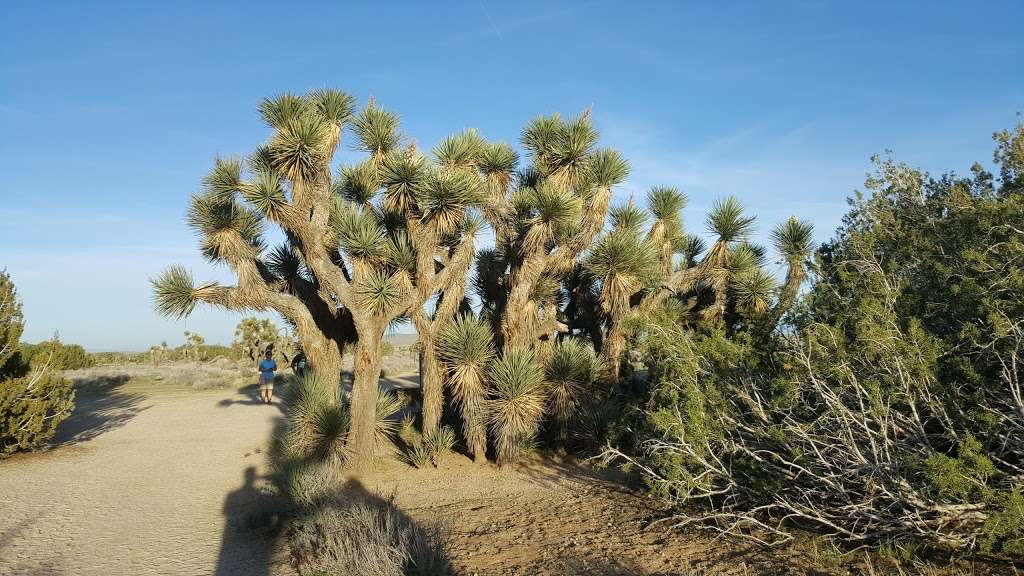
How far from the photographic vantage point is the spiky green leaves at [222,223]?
32.8ft

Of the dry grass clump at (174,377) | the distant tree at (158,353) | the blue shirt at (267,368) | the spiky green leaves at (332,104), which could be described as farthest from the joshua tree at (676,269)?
the distant tree at (158,353)

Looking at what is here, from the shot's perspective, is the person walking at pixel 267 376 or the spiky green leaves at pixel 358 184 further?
the person walking at pixel 267 376

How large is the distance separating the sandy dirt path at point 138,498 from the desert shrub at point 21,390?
1.39 ft

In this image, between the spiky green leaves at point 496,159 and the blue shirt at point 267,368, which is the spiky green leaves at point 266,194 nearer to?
the spiky green leaves at point 496,159

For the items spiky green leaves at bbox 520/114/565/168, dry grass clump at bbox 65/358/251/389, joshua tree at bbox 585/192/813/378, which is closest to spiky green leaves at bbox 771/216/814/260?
joshua tree at bbox 585/192/813/378

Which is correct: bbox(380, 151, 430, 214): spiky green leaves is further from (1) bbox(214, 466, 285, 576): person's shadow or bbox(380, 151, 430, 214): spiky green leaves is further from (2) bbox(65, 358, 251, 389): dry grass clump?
(2) bbox(65, 358, 251, 389): dry grass clump

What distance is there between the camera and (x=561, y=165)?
1159cm

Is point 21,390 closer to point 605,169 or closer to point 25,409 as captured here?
point 25,409

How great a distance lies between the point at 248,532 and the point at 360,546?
9.27 feet

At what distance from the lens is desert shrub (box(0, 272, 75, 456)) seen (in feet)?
36.4

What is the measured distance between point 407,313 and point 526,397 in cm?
258

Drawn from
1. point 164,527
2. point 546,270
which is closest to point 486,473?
point 546,270

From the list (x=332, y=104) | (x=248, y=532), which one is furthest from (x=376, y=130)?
(x=248, y=532)

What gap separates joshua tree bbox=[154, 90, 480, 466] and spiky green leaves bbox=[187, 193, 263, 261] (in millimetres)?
17
